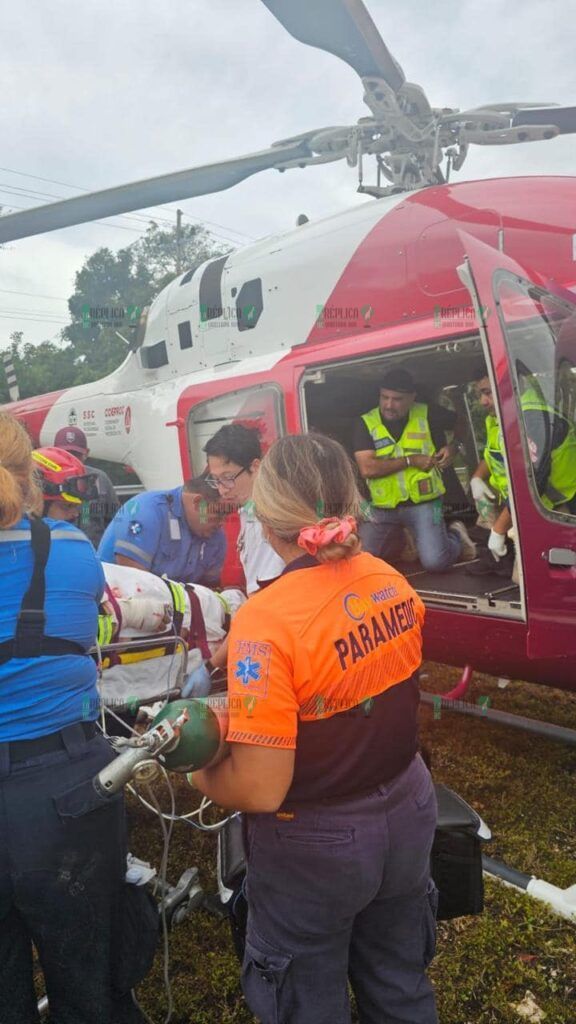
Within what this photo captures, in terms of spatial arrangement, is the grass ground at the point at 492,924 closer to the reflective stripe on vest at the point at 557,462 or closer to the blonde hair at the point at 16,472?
the reflective stripe on vest at the point at 557,462

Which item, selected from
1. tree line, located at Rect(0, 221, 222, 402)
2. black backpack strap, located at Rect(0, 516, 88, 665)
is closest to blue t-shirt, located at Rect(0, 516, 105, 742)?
black backpack strap, located at Rect(0, 516, 88, 665)

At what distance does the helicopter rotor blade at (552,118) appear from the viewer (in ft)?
14.2

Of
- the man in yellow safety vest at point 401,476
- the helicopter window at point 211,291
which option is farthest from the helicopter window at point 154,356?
the man in yellow safety vest at point 401,476

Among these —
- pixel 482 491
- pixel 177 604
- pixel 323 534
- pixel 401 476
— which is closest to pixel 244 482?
pixel 177 604

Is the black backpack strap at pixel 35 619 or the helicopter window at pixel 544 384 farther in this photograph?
the helicopter window at pixel 544 384

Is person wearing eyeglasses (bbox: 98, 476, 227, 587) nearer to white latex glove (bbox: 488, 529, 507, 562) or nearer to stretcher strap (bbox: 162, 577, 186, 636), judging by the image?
stretcher strap (bbox: 162, 577, 186, 636)

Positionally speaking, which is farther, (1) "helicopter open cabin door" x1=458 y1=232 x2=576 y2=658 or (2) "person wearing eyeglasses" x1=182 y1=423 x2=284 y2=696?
(2) "person wearing eyeglasses" x1=182 y1=423 x2=284 y2=696

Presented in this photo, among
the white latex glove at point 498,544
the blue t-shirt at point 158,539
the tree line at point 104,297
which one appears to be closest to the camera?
the blue t-shirt at point 158,539

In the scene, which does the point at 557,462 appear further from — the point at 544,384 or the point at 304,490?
the point at 304,490

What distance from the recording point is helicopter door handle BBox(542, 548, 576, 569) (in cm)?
287

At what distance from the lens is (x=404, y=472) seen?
4254 millimetres

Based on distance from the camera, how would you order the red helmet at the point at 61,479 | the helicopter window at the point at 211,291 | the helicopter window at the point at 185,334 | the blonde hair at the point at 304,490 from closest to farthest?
1. the blonde hair at the point at 304,490
2. the red helmet at the point at 61,479
3. the helicopter window at the point at 211,291
4. the helicopter window at the point at 185,334

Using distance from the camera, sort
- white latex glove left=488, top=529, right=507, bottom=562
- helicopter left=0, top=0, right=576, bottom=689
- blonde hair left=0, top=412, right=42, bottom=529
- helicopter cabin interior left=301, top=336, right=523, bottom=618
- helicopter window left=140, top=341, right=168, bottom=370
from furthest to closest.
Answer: helicopter window left=140, top=341, right=168, bottom=370 < helicopter cabin interior left=301, top=336, right=523, bottom=618 < white latex glove left=488, top=529, right=507, bottom=562 < helicopter left=0, top=0, right=576, bottom=689 < blonde hair left=0, top=412, right=42, bottom=529

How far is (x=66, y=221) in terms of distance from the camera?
536cm
